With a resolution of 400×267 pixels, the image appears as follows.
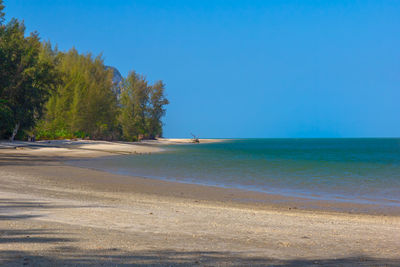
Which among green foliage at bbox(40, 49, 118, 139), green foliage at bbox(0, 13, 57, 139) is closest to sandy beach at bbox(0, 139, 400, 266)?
green foliage at bbox(0, 13, 57, 139)

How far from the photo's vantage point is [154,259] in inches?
220

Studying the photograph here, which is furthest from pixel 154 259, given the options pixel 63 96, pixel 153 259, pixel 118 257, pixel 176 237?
pixel 63 96

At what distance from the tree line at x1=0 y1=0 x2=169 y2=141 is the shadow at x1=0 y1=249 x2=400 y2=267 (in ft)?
123

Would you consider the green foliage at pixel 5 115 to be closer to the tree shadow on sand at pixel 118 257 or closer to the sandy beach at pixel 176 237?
the sandy beach at pixel 176 237

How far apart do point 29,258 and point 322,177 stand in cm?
Answer: 2224

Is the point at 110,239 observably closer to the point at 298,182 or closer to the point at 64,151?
the point at 298,182

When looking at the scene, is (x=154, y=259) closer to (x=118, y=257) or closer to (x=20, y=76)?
(x=118, y=257)

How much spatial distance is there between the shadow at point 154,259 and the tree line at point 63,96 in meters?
37.3

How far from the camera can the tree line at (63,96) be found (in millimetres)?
45969

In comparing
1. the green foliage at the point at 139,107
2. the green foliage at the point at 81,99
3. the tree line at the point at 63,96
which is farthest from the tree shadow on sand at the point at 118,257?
the green foliage at the point at 139,107

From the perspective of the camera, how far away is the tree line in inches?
1810

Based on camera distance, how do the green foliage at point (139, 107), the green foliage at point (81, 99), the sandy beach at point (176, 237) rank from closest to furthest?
the sandy beach at point (176, 237)
the green foliage at point (81, 99)
the green foliage at point (139, 107)

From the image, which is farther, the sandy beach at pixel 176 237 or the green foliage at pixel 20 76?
the green foliage at pixel 20 76

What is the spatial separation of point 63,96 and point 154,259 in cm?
6776
